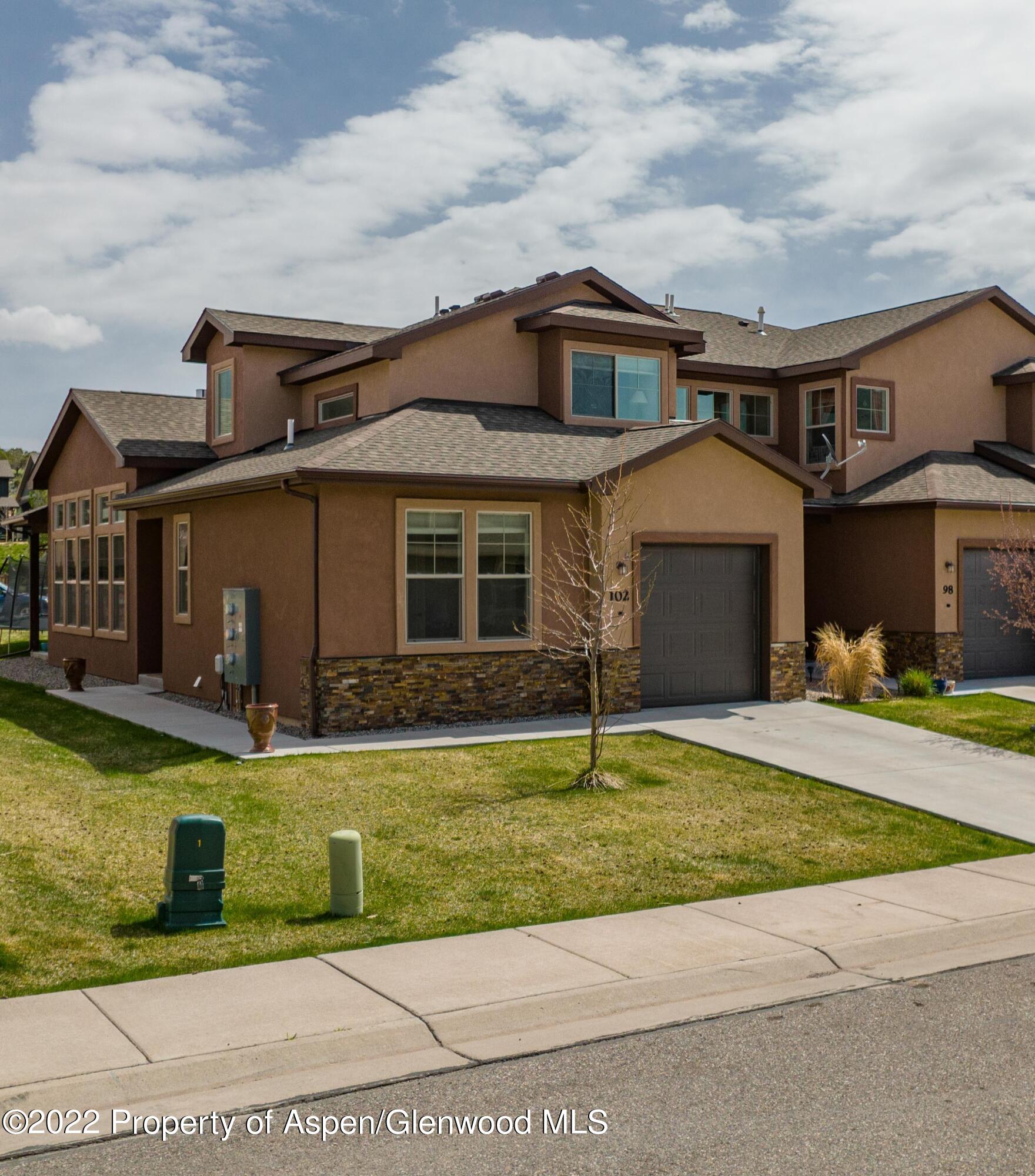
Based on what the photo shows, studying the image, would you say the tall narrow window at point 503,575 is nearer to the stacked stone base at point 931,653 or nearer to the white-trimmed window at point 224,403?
the white-trimmed window at point 224,403

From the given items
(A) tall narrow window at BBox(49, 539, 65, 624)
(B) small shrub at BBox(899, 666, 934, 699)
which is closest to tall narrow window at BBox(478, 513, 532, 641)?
(B) small shrub at BBox(899, 666, 934, 699)

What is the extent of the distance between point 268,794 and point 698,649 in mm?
8146

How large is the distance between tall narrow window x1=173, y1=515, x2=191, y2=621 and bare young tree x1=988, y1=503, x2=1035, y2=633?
13463 mm

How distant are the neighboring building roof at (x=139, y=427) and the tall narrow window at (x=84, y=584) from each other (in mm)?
2596

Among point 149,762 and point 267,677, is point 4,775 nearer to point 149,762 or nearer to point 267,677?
point 149,762

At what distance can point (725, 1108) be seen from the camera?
520 cm

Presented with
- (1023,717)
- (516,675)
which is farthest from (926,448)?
(516,675)

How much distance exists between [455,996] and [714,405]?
19.5 metres

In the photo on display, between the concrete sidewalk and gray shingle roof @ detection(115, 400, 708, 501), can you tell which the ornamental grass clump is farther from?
the concrete sidewalk

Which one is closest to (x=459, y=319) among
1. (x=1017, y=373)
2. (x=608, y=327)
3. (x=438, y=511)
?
(x=608, y=327)

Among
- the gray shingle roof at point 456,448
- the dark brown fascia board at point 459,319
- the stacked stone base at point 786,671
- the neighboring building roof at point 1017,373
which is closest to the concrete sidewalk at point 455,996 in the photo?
the gray shingle roof at point 456,448

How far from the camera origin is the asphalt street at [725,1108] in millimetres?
4707

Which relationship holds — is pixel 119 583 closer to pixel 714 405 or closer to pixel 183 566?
pixel 183 566

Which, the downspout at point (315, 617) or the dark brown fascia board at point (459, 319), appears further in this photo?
the dark brown fascia board at point (459, 319)
